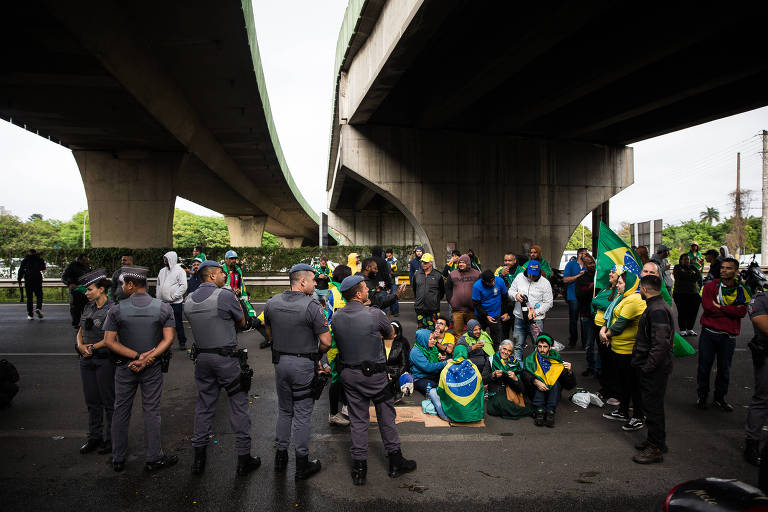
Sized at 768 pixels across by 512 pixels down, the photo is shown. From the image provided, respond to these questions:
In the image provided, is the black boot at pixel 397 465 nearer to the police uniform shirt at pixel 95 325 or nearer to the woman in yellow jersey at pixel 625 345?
the woman in yellow jersey at pixel 625 345

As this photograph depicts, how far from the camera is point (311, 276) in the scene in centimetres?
447

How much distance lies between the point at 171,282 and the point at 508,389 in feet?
20.4

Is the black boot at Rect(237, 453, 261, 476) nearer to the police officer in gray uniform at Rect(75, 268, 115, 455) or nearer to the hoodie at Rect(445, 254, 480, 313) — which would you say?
the police officer in gray uniform at Rect(75, 268, 115, 455)

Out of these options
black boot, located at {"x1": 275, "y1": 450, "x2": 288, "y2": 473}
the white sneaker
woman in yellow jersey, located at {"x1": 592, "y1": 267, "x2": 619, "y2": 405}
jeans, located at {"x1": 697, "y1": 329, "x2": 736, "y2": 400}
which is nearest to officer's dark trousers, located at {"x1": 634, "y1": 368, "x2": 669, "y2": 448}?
woman in yellow jersey, located at {"x1": 592, "y1": 267, "x2": 619, "y2": 405}

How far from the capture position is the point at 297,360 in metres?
4.24

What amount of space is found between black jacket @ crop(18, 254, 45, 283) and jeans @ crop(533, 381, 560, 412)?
44.4 feet

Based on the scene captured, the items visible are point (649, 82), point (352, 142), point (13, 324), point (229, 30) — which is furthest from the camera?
point (352, 142)

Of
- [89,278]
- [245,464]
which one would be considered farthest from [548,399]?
[89,278]

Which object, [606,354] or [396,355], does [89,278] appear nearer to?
[396,355]

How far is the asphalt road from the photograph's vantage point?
3857 millimetres

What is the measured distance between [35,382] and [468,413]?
6496 millimetres

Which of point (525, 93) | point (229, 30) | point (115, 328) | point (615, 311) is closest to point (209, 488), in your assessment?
point (115, 328)

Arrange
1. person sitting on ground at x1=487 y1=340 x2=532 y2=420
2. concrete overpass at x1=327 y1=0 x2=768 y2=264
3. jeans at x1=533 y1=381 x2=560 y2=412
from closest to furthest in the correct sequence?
1. jeans at x1=533 y1=381 x2=560 y2=412
2. person sitting on ground at x1=487 y1=340 x2=532 y2=420
3. concrete overpass at x1=327 y1=0 x2=768 y2=264

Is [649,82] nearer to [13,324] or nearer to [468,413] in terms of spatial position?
[468,413]
